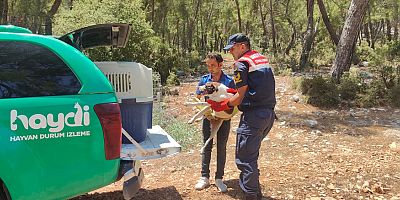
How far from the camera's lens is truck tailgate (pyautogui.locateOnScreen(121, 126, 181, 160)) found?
3.36 metres

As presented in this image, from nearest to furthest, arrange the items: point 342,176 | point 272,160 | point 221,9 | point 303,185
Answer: point 303,185, point 342,176, point 272,160, point 221,9

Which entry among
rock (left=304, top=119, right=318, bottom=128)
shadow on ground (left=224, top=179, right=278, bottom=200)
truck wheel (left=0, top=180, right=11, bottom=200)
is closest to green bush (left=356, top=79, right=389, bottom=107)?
rock (left=304, top=119, right=318, bottom=128)

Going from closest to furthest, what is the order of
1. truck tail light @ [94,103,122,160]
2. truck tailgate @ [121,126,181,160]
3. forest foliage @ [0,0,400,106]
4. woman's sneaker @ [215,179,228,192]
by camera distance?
truck tail light @ [94,103,122,160] → truck tailgate @ [121,126,181,160] → woman's sneaker @ [215,179,228,192] → forest foliage @ [0,0,400,106]

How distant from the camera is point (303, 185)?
4793mm

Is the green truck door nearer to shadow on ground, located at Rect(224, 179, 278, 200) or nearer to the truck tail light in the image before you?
the truck tail light

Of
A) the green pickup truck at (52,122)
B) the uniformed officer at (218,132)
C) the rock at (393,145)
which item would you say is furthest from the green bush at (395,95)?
the green pickup truck at (52,122)

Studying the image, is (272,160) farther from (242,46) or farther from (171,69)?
(171,69)

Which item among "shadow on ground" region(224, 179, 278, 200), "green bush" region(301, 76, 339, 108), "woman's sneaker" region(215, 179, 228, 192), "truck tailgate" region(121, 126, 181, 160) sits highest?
"truck tailgate" region(121, 126, 181, 160)

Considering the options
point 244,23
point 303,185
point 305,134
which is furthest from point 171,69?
point 244,23

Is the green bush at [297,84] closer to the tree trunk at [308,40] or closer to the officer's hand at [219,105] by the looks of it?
the officer's hand at [219,105]

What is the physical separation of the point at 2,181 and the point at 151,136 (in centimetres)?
140

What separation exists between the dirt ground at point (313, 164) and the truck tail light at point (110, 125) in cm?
147

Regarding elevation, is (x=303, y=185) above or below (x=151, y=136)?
below

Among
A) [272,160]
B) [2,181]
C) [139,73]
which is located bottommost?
[272,160]
